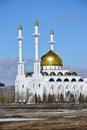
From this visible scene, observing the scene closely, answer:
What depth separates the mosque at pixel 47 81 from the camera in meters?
124

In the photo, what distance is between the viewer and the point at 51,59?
427 feet

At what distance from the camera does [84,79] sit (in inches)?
5256

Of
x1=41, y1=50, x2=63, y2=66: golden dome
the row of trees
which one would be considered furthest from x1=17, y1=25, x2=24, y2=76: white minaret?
x1=41, y1=50, x2=63, y2=66: golden dome

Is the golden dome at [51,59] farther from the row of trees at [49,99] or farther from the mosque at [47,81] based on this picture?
the row of trees at [49,99]

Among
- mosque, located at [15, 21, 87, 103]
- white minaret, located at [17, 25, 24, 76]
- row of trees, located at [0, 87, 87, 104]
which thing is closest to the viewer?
row of trees, located at [0, 87, 87, 104]

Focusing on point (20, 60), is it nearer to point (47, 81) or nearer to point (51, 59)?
point (47, 81)

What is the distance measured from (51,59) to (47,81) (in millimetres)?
5146

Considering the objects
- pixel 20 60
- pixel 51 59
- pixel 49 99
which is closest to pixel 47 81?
pixel 51 59

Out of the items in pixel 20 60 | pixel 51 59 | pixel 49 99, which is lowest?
pixel 49 99

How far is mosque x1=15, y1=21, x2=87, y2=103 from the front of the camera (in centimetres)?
12358

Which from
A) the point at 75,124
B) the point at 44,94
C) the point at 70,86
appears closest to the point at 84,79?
the point at 70,86

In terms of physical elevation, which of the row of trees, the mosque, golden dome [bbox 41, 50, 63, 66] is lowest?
the row of trees

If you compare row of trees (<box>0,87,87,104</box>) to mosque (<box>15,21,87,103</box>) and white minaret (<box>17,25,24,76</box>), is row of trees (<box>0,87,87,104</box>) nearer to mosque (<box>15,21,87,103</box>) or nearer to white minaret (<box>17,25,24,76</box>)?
mosque (<box>15,21,87,103</box>)

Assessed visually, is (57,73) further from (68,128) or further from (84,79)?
(68,128)
